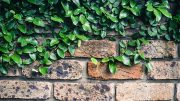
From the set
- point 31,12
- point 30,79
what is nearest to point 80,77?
point 30,79

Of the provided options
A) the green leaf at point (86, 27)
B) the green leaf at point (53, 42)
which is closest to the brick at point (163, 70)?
the green leaf at point (86, 27)

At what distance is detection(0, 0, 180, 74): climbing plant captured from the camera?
121 centimetres

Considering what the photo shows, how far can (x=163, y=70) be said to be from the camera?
1249 millimetres

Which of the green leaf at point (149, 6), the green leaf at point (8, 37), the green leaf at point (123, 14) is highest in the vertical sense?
the green leaf at point (149, 6)

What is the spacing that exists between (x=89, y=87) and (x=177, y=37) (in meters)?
0.40

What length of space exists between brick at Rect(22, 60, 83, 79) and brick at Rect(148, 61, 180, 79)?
290 mm

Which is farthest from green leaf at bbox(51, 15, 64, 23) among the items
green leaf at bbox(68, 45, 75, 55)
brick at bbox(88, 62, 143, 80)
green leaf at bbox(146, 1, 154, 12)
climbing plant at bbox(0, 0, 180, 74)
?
green leaf at bbox(146, 1, 154, 12)

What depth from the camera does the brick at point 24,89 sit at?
4.01 feet

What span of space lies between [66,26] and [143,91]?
1.31ft

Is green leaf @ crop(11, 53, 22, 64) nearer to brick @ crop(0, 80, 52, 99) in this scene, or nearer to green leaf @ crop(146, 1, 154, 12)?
brick @ crop(0, 80, 52, 99)

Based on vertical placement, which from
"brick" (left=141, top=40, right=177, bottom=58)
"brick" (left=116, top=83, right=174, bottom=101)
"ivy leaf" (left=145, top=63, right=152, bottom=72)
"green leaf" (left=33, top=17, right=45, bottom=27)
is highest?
"green leaf" (left=33, top=17, right=45, bottom=27)

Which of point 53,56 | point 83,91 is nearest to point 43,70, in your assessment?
point 53,56

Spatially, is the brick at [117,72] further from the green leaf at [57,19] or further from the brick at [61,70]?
the green leaf at [57,19]

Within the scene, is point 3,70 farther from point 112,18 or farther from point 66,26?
point 112,18
